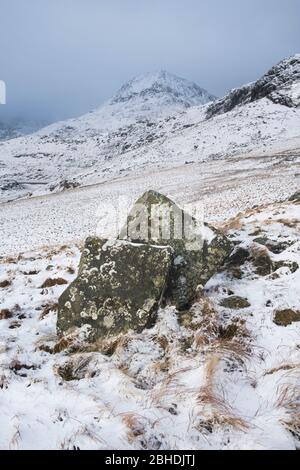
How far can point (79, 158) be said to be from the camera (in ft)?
391

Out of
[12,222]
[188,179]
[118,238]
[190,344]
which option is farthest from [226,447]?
[188,179]

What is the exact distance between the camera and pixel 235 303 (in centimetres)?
644

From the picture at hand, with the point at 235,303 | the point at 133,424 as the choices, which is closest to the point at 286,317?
the point at 235,303

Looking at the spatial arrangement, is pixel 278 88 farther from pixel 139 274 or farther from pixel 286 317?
pixel 139 274

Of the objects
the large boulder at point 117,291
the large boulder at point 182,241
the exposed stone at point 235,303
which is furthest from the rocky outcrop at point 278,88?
the large boulder at point 117,291

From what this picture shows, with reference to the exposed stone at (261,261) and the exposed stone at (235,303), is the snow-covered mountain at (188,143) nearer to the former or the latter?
the exposed stone at (261,261)

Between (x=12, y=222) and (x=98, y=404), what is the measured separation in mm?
27999

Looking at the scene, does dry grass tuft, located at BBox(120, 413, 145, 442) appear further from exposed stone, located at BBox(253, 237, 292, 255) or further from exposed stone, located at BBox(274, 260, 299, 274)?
exposed stone, located at BBox(253, 237, 292, 255)

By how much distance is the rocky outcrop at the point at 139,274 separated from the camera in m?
6.09

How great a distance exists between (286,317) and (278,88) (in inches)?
3497

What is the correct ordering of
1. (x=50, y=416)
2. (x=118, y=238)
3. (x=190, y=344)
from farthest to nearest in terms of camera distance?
1. (x=118, y=238)
2. (x=190, y=344)
3. (x=50, y=416)

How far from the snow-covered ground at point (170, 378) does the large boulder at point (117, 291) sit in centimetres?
32

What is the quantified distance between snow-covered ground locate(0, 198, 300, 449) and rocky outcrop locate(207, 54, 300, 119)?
253ft

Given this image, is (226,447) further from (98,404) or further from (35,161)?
(35,161)
